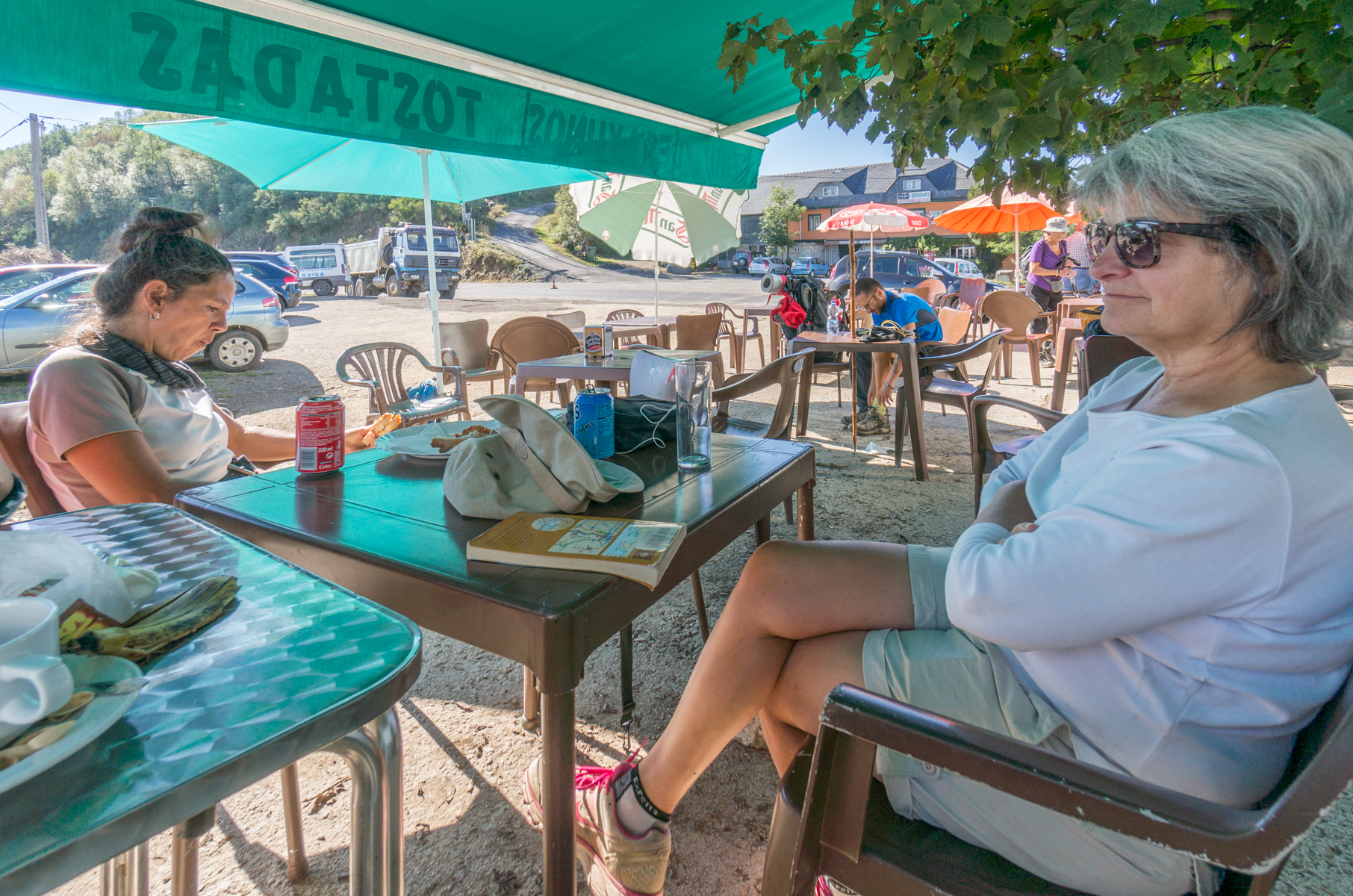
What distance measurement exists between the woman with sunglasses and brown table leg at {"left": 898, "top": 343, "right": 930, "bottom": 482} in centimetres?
298

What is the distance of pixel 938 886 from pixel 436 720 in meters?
1.55

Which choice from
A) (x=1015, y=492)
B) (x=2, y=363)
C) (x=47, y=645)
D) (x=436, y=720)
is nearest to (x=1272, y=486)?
(x=1015, y=492)

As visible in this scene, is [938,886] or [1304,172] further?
[1304,172]

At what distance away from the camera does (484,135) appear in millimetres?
2664

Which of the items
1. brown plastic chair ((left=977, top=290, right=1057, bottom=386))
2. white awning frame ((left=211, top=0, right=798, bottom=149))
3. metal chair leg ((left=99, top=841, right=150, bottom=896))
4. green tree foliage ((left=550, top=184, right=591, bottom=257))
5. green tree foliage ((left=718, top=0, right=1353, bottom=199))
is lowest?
metal chair leg ((left=99, top=841, right=150, bottom=896))

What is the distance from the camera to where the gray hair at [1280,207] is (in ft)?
3.07

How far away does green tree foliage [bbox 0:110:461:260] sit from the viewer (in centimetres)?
4141

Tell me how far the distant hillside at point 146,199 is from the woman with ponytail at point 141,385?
4354 cm

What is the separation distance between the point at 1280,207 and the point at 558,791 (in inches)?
51.4

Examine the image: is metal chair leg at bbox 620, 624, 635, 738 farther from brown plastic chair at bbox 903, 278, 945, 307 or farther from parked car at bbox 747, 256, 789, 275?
parked car at bbox 747, 256, 789, 275

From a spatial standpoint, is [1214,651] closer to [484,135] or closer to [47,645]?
[47,645]

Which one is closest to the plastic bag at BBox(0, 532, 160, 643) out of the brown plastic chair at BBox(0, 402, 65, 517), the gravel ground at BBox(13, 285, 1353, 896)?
the gravel ground at BBox(13, 285, 1353, 896)

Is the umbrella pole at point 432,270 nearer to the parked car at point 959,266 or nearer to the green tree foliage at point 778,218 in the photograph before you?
the parked car at point 959,266

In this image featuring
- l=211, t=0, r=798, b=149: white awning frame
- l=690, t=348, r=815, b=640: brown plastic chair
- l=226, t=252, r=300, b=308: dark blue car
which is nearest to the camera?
l=211, t=0, r=798, b=149: white awning frame
